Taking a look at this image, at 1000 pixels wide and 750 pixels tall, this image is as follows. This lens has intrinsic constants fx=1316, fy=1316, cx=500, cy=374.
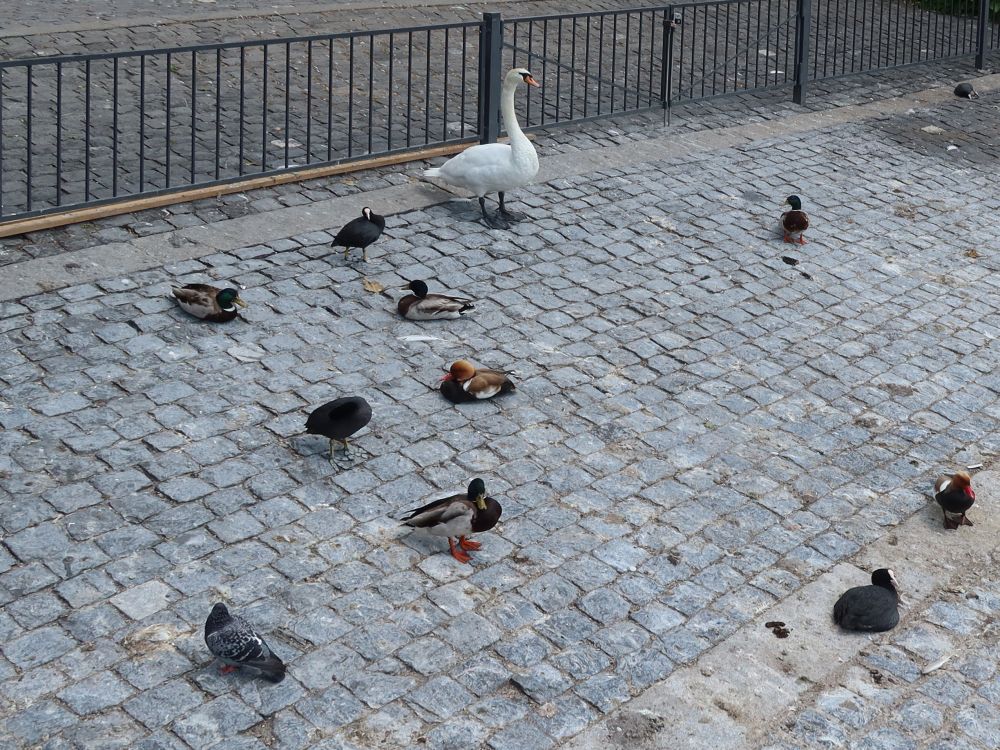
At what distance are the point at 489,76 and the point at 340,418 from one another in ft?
18.9

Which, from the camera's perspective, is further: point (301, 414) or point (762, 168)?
point (762, 168)

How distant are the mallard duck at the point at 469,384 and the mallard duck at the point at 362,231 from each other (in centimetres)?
191

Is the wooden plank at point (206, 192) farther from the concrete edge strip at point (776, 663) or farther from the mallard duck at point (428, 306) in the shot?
the concrete edge strip at point (776, 663)

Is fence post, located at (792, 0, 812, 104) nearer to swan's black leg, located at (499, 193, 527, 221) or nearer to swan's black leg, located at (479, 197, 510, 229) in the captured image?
swan's black leg, located at (499, 193, 527, 221)

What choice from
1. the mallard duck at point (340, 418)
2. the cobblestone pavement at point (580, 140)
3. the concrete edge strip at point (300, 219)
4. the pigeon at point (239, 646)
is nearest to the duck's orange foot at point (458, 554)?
the mallard duck at point (340, 418)

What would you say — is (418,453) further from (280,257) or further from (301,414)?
(280,257)

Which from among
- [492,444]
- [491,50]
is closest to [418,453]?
[492,444]

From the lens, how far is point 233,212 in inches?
432

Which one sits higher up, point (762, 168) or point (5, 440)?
point (762, 168)

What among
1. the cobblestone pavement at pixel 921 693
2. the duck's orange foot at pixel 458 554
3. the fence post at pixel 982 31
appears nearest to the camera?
the cobblestone pavement at pixel 921 693

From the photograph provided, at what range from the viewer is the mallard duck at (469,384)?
28.2ft

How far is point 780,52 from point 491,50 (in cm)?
644

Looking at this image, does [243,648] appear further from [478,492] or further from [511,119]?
[511,119]

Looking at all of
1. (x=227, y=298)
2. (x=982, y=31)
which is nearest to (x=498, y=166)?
(x=227, y=298)
